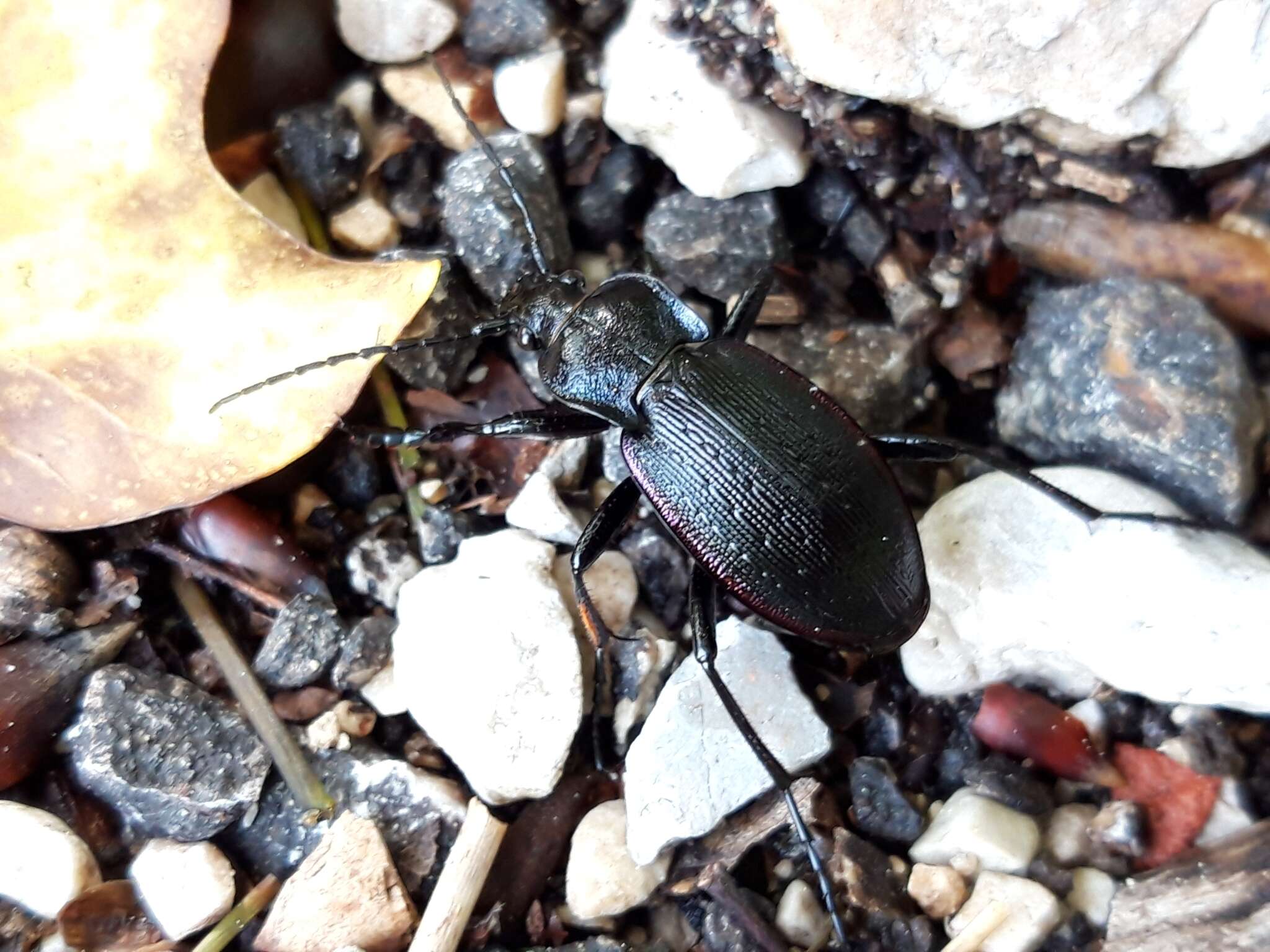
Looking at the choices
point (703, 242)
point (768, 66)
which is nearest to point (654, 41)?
point (768, 66)

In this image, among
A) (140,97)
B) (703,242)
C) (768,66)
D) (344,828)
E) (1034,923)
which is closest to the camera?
(1034,923)

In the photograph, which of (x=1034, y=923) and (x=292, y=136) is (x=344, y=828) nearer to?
(x=1034, y=923)

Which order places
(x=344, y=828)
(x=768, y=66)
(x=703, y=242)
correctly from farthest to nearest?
1. (x=703, y=242)
2. (x=768, y=66)
3. (x=344, y=828)

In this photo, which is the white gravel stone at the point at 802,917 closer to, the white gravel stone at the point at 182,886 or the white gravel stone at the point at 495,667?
the white gravel stone at the point at 495,667

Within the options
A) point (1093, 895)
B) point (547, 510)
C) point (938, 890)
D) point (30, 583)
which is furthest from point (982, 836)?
point (30, 583)

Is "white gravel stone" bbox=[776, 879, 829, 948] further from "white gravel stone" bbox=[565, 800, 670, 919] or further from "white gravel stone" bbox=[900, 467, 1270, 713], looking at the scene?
"white gravel stone" bbox=[900, 467, 1270, 713]

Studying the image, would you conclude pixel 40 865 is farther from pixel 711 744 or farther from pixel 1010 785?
pixel 1010 785

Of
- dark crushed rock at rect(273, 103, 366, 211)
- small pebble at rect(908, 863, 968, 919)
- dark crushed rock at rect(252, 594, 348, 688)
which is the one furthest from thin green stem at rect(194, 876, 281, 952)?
dark crushed rock at rect(273, 103, 366, 211)
